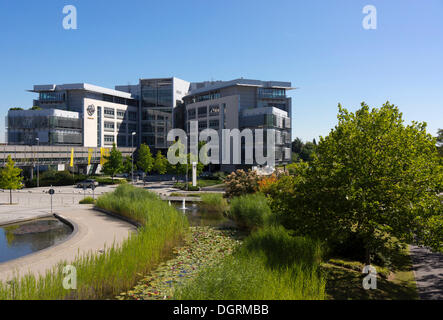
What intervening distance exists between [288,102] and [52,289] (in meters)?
72.7

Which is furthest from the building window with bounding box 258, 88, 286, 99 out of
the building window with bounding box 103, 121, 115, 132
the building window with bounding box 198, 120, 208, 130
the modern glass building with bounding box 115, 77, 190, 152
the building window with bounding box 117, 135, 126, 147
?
the building window with bounding box 103, 121, 115, 132

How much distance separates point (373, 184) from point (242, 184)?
16.0 metres

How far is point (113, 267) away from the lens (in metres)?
10.4

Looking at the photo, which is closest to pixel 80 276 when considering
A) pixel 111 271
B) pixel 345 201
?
pixel 111 271

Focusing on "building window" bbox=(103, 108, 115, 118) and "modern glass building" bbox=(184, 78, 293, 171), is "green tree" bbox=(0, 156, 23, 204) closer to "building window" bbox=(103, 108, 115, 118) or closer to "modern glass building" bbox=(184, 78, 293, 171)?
"modern glass building" bbox=(184, 78, 293, 171)

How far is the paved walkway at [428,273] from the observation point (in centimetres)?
1062

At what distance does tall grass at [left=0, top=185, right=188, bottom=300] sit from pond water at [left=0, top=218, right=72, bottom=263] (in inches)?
194

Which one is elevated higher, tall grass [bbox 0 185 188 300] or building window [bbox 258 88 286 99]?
building window [bbox 258 88 286 99]

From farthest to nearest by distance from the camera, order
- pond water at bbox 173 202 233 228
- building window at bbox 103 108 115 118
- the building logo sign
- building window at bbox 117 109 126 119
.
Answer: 1. building window at bbox 117 109 126 119
2. building window at bbox 103 108 115 118
3. the building logo sign
4. pond water at bbox 173 202 233 228

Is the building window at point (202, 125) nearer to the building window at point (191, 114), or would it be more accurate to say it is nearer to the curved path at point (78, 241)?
the building window at point (191, 114)

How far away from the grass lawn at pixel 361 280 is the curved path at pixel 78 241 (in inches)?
346

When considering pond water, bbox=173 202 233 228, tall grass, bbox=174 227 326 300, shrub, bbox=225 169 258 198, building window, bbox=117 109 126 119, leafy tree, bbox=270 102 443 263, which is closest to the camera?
tall grass, bbox=174 227 326 300

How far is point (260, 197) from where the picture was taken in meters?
21.9

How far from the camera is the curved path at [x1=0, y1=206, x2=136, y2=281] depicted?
1198 cm
